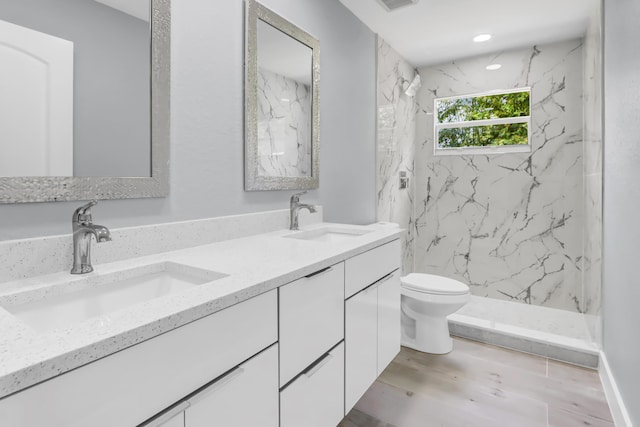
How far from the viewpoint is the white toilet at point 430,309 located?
2410mm

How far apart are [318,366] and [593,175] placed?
8.16 feet

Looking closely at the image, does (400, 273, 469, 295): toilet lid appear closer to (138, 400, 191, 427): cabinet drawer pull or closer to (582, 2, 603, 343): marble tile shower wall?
(582, 2, 603, 343): marble tile shower wall

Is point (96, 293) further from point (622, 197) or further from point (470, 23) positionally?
point (470, 23)

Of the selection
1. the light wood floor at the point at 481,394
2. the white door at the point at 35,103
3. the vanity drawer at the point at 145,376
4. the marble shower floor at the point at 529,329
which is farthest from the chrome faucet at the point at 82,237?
the marble shower floor at the point at 529,329

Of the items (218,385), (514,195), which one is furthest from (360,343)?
(514,195)

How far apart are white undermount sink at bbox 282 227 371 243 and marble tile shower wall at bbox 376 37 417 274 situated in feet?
3.34

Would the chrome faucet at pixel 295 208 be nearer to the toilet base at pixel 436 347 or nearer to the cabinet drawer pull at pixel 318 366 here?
the cabinet drawer pull at pixel 318 366

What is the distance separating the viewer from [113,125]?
1178mm

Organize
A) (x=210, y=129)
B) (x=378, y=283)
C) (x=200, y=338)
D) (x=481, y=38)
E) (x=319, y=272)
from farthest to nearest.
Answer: (x=481, y=38) → (x=378, y=283) → (x=210, y=129) → (x=319, y=272) → (x=200, y=338)

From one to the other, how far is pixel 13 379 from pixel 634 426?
7.09 feet

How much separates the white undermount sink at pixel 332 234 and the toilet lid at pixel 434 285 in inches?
32.5

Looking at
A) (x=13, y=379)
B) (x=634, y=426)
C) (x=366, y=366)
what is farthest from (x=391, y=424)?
(x=13, y=379)

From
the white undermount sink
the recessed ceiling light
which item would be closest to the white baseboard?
the white undermount sink

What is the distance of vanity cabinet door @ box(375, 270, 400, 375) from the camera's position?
1.71 m
